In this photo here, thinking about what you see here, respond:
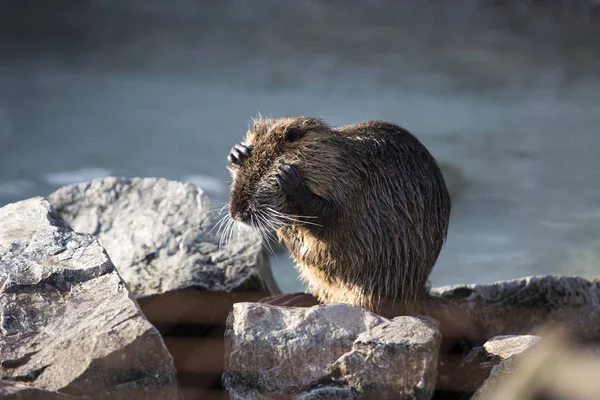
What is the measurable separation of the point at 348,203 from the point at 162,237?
71cm

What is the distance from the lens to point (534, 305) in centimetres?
269

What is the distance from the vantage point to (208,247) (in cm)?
275

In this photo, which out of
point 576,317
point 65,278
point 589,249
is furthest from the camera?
point 589,249

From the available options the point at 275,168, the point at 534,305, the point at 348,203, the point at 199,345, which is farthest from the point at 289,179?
the point at 534,305

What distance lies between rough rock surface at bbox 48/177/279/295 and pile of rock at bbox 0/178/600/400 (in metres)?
0.02

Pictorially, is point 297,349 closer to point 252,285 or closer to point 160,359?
point 160,359

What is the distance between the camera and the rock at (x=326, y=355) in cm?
185

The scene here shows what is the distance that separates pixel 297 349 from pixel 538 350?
0.55m

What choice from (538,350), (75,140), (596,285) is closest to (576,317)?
(596,285)

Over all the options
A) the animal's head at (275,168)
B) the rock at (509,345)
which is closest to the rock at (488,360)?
the rock at (509,345)

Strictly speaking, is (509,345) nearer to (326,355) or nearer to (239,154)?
(326,355)

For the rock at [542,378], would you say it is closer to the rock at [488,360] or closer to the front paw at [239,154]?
the rock at [488,360]

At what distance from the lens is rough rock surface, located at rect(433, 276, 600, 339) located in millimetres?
2656

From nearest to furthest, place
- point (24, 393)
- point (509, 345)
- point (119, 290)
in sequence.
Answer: point (24, 393) < point (119, 290) < point (509, 345)
